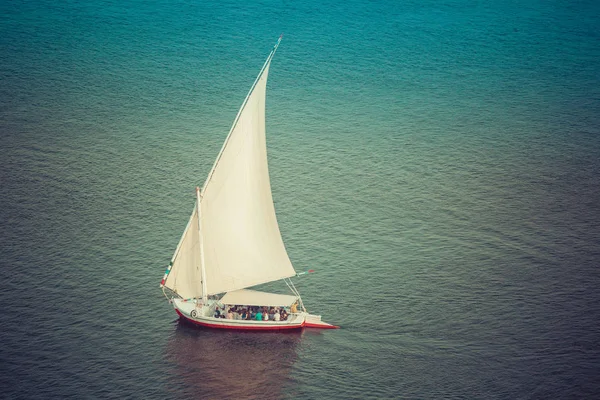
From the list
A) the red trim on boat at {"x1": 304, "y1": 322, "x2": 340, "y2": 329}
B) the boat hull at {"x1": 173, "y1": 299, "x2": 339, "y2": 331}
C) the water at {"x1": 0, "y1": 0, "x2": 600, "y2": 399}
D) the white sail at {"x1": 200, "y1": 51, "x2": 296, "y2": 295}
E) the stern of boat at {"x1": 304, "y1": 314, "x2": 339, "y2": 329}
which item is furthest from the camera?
the red trim on boat at {"x1": 304, "y1": 322, "x2": 340, "y2": 329}

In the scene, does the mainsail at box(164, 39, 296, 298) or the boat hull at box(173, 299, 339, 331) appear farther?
the mainsail at box(164, 39, 296, 298)

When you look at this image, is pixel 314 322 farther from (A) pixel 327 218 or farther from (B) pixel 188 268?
(A) pixel 327 218

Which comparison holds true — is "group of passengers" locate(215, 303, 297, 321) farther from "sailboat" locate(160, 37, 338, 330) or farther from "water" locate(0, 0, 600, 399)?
"water" locate(0, 0, 600, 399)

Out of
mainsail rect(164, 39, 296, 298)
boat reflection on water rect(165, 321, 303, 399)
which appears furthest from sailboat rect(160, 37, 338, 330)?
boat reflection on water rect(165, 321, 303, 399)

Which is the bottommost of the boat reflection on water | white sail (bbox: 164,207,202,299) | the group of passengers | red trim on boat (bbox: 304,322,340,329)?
the boat reflection on water

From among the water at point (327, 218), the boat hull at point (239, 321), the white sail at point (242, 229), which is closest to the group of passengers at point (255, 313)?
the boat hull at point (239, 321)

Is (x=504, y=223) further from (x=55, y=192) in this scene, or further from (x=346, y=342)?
(x=55, y=192)

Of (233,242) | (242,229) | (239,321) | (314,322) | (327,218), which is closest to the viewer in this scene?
(239,321)

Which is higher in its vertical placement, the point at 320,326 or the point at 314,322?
the point at 314,322

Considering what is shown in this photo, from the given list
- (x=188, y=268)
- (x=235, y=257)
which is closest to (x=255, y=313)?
(x=235, y=257)
